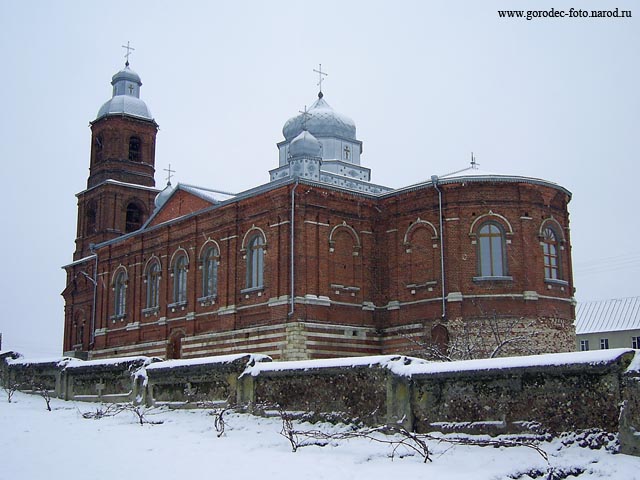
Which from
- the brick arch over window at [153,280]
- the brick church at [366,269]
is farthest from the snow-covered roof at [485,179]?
the brick arch over window at [153,280]

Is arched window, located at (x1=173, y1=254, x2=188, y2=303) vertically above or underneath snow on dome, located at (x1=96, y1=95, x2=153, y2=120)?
underneath

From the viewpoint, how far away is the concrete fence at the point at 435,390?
12141 millimetres

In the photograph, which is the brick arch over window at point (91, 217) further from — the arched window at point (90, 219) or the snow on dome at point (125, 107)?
the snow on dome at point (125, 107)

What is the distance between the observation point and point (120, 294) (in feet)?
144

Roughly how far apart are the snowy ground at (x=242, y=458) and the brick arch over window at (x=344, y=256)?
16376 millimetres

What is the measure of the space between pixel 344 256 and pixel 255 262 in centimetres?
367

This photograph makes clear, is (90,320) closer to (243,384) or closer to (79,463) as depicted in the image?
(243,384)

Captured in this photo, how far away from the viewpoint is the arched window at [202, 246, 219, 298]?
36312mm

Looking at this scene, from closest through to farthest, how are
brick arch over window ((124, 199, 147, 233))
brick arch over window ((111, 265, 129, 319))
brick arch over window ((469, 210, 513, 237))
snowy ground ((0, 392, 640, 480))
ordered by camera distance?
snowy ground ((0, 392, 640, 480)), brick arch over window ((469, 210, 513, 237)), brick arch over window ((111, 265, 129, 319)), brick arch over window ((124, 199, 147, 233))

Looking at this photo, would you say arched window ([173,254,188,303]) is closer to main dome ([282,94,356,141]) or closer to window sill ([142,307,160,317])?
window sill ([142,307,160,317])

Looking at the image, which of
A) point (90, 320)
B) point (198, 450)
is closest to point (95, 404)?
A: point (198, 450)

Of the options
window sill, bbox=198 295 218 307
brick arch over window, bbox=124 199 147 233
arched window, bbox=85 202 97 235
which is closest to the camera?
Answer: window sill, bbox=198 295 218 307

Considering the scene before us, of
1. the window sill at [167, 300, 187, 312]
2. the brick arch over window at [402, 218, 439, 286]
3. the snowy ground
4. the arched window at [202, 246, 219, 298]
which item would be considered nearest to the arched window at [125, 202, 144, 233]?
the window sill at [167, 300, 187, 312]

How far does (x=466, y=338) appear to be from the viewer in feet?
98.9
